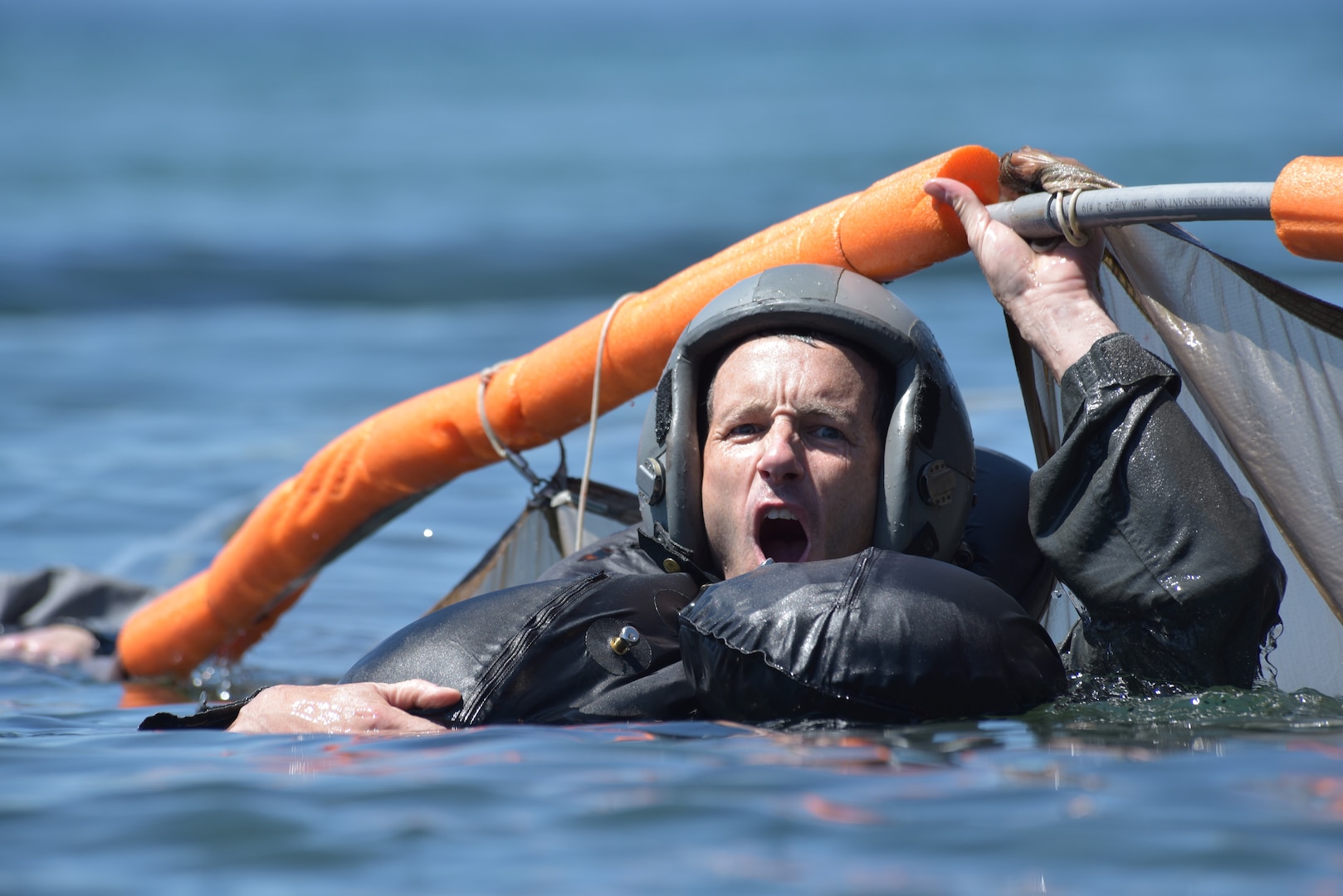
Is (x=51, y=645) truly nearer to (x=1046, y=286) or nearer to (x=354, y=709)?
(x=354, y=709)

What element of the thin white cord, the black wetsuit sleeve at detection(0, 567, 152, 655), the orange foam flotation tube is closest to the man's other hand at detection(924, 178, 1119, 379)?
the orange foam flotation tube

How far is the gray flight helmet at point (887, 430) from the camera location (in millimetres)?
3465

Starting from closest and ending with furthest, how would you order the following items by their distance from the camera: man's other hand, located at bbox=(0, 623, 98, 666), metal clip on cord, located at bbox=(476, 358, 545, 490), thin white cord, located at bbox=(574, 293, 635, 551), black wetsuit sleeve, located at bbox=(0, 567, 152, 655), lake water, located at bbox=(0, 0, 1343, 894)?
lake water, located at bbox=(0, 0, 1343, 894)
thin white cord, located at bbox=(574, 293, 635, 551)
metal clip on cord, located at bbox=(476, 358, 545, 490)
man's other hand, located at bbox=(0, 623, 98, 666)
black wetsuit sleeve, located at bbox=(0, 567, 152, 655)

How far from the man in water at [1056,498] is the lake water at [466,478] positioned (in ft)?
0.45

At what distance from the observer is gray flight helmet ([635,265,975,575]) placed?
346 centimetres

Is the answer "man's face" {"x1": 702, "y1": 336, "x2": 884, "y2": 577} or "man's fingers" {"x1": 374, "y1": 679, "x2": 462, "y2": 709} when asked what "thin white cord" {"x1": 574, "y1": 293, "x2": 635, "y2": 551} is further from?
"man's fingers" {"x1": 374, "y1": 679, "x2": 462, "y2": 709}

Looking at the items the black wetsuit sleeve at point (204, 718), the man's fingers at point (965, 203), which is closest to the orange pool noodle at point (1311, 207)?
the man's fingers at point (965, 203)

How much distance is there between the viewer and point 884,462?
3.46m

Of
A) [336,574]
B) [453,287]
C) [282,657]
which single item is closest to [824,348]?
[282,657]

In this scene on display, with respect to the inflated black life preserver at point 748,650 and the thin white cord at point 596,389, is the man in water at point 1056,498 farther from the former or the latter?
the thin white cord at point 596,389

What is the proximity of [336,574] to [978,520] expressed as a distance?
455 centimetres

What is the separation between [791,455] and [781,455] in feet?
0.08

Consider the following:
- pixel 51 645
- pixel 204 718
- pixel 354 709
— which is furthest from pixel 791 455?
pixel 51 645

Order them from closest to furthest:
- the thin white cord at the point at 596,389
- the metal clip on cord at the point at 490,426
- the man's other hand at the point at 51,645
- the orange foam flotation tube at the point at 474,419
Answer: the orange foam flotation tube at the point at 474,419, the thin white cord at the point at 596,389, the metal clip on cord at the point at 490,426, the man's other hand at the point at 51,645
